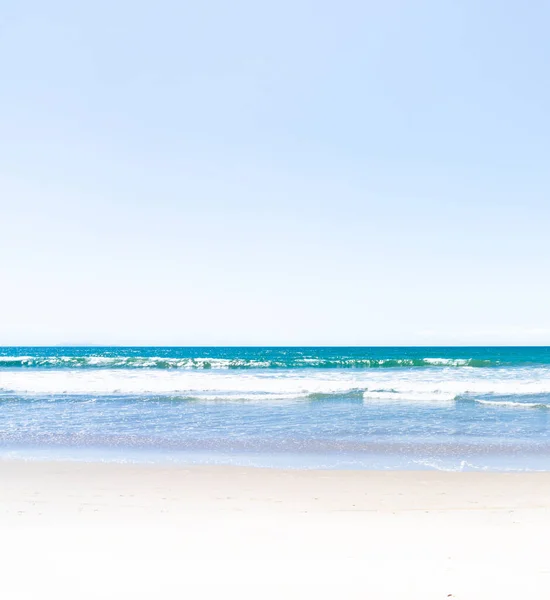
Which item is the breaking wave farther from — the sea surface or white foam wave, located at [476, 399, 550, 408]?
white foam wave, located at [476, 399, 550, 408]

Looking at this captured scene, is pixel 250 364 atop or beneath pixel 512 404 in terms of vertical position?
beneath

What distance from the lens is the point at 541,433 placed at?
11.1m

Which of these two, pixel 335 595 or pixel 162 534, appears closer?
pixel 335 595

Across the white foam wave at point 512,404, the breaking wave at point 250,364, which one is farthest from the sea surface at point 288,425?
the breaking wave at point 250,364

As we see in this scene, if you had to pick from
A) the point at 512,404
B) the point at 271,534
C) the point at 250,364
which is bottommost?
the point at 250,364

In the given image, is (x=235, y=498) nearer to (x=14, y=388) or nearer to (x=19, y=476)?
(x=19, y=476)

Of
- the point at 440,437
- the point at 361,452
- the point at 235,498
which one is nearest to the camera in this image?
the point at 235,498

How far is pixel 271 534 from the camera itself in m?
5.05

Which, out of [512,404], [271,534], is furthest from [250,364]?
[271,534]

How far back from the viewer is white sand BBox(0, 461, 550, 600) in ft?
12.6

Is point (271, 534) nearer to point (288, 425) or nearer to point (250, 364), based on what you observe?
point (288, 425)

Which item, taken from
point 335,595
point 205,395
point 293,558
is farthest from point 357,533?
point 205,395

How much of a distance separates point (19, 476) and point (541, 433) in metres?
10.6

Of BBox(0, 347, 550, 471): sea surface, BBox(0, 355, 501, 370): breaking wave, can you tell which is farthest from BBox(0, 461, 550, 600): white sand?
BBox(0, 355, 501, 370): breaking wave
